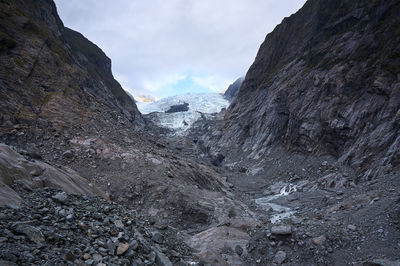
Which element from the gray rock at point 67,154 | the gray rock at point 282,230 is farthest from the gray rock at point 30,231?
the gray rock at point 67,154

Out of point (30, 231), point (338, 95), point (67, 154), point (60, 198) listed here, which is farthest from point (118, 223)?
point (338, 95)

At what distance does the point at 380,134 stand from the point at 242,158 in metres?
23.4

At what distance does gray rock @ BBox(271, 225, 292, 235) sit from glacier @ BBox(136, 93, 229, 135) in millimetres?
76172

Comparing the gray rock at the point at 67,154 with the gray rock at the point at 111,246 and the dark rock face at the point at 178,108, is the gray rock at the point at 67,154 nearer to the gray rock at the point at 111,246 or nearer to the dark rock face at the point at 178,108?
the gray rock at the point at 111,246

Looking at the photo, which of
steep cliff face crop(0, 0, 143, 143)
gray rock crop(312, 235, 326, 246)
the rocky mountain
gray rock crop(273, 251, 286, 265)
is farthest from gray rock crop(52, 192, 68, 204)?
steep cliff face crop(0, 0, 143, 143)

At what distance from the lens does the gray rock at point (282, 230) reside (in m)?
8.93

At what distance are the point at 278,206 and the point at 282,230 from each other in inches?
461

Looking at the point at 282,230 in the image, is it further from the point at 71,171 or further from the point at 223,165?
the point at 223,165

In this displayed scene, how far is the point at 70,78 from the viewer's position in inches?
958

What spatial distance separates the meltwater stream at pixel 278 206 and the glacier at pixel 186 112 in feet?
205

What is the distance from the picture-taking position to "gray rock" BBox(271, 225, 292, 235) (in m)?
8.93

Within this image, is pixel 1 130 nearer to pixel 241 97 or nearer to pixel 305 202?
pixel 305 202

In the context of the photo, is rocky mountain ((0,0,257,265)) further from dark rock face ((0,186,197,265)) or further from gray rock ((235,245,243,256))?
gray rock ((235,245,243,256))

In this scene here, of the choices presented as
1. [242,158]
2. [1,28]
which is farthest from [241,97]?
[1,28]
